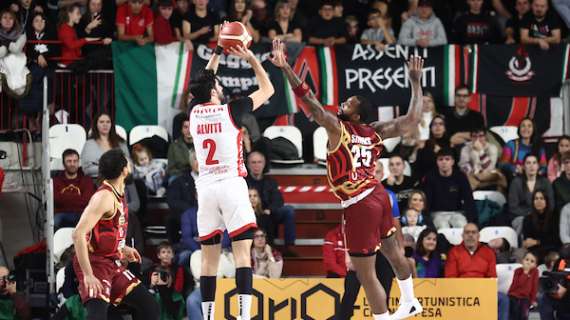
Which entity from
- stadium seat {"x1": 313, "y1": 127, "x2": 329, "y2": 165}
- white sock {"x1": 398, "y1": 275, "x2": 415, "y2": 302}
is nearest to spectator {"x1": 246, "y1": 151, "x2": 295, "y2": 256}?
stadium seat {"x1": 313, "y1": 127, "x2": 329, "y2": 165}

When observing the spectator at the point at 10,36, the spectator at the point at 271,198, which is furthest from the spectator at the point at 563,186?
the spectator at the point at 10,36

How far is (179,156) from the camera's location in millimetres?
15945

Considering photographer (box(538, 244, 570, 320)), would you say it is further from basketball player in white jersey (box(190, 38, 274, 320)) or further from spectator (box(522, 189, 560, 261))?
basketball player in white jersey (box(190, 38, 274, 320))

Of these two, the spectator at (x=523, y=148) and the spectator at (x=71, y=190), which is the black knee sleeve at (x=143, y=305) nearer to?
the spectator at (x=71, y=190)

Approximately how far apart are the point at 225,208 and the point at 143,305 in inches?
46.8

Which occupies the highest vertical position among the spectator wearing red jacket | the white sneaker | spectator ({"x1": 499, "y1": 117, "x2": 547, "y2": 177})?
the spectator wearing red jacket

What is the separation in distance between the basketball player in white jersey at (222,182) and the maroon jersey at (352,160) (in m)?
0.87

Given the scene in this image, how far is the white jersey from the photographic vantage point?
35.0ft

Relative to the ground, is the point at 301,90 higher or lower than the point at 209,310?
higher

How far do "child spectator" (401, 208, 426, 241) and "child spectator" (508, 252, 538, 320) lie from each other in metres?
1.27

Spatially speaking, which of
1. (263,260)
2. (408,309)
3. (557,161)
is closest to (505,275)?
(557,161)

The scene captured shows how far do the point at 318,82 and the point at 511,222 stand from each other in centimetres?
345

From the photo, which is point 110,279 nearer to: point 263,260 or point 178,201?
point 263,260

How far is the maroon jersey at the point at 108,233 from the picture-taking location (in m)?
10.0
